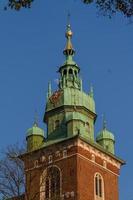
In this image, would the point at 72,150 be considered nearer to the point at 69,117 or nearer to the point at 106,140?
the point at 69,117

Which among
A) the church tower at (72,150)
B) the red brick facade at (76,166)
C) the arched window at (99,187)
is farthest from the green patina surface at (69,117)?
the arched window at (99,187)

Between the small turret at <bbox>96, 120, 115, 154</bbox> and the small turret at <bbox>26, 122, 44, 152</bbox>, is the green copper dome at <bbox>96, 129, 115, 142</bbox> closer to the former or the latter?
the small turret at <bbox>96, 120, 115, 154</bbox>

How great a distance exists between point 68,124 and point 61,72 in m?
6.63

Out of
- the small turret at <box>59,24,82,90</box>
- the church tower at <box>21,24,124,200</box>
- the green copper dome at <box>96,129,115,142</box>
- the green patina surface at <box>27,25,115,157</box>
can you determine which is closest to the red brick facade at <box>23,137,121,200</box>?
the church tower at <box>21,24,124,200</box>

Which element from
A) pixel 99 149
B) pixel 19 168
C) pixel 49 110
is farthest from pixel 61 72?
pixel 19 168

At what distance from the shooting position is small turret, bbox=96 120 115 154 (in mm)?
47188

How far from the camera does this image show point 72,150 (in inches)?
1726

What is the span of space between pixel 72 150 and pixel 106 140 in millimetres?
4798

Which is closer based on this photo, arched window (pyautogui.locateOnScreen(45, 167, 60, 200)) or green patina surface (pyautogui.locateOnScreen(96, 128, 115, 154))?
arched window (pyautogui.locateOnScreen(45, 167, 60, 200))

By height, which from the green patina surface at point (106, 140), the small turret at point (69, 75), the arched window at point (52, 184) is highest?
the small turret at point (69, 75)

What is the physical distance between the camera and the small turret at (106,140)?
4719 centimetres

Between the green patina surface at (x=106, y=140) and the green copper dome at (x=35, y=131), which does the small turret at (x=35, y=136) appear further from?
the green patina surface at (x=106, y=140)

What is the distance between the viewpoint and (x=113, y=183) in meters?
46.0

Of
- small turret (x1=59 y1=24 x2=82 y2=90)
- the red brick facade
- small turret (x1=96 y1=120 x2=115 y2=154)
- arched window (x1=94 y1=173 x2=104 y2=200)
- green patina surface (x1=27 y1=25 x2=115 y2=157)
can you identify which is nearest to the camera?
the red brick facade
